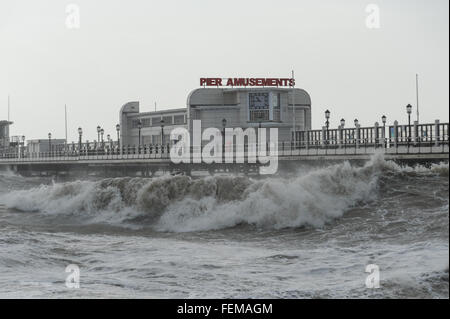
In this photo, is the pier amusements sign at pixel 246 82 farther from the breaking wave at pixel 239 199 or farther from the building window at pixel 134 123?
the breaking wave at pixel 239 199

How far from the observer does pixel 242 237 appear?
30.3 m

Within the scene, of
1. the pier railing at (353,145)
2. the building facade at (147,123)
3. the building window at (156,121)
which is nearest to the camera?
the pier railing at (353,145)

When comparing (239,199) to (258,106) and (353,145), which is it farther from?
(258,106)

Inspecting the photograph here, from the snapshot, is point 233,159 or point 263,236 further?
point 233,159

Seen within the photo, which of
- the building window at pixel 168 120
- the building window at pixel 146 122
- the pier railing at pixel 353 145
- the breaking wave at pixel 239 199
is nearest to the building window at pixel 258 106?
the building window at pixel 168 120

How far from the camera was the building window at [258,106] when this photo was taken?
264 feet

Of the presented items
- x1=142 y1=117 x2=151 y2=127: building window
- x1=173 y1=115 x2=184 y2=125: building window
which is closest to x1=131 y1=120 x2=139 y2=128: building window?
x1=142 y1=117 x2=151 y2=127: building window

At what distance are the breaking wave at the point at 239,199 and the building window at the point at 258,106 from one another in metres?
→ 36.3

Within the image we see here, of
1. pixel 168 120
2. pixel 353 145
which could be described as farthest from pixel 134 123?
pixel 353 145

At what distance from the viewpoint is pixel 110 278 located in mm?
20547

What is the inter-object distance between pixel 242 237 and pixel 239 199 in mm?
6665
